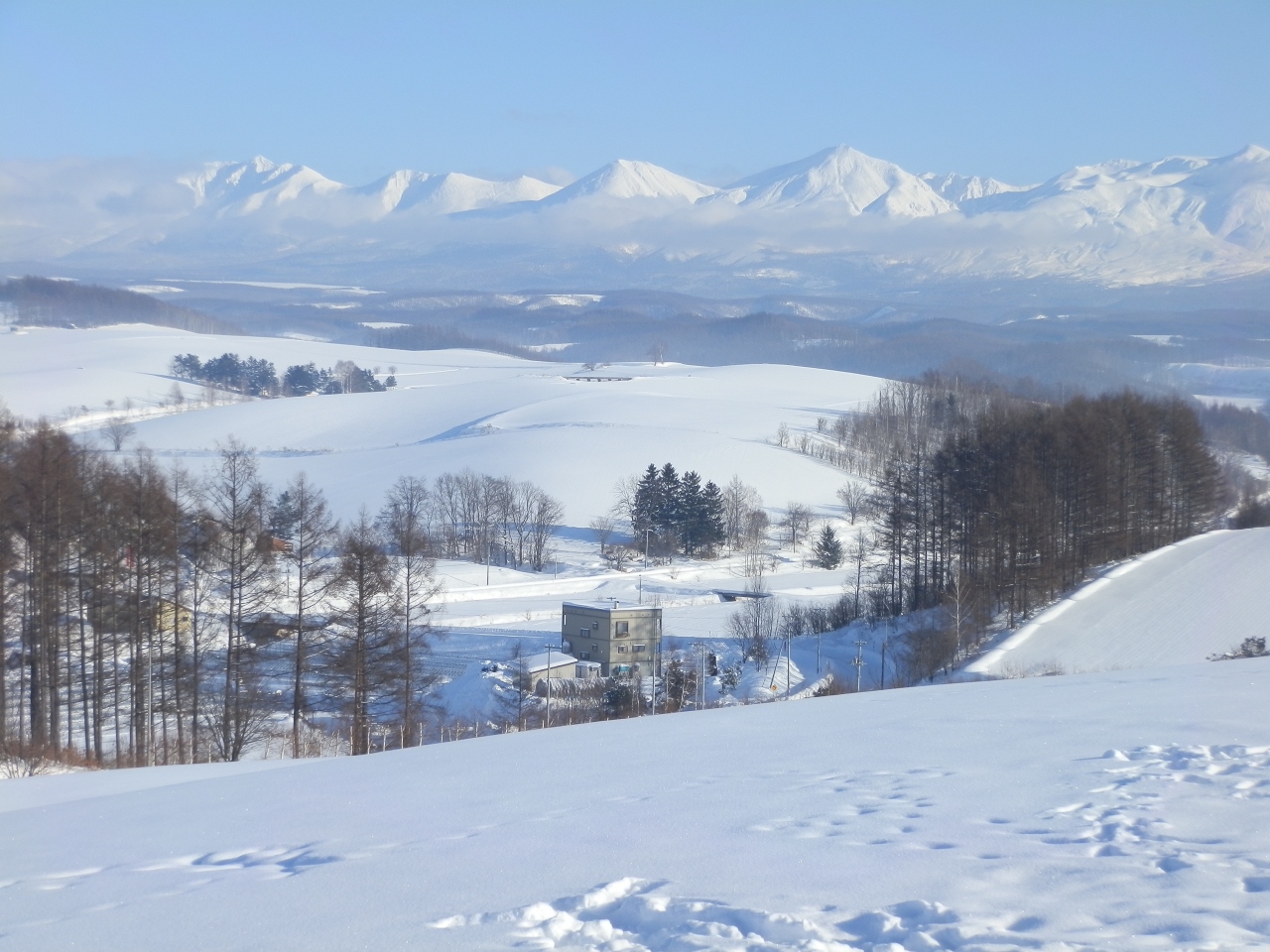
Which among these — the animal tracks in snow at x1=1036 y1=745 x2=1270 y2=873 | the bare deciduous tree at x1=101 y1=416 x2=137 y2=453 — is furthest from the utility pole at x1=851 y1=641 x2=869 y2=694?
the bare deciduous tree at x1=101 y1=416 x2=137 y2=453

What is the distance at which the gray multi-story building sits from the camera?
24797mm

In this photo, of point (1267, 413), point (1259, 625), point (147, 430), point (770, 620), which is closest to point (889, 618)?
point (770, 620)

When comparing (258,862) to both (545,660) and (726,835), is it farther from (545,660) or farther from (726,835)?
(545,660)

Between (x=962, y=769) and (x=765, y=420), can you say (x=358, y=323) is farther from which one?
(x=962, y=769)

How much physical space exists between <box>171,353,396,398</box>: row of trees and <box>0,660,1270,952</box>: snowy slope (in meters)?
89.5

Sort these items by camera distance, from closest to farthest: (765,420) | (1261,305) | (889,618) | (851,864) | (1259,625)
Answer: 1. (851,864)
2. (1259,625)
3. (889,618)
4. (765,420)
5. (1261,305)

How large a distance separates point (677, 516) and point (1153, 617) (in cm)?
2781

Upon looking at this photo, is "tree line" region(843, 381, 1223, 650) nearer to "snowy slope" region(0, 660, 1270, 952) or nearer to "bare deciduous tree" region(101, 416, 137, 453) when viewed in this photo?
"snowy slope" region(0, 660, 1270, 952)

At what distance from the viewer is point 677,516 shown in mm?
46094

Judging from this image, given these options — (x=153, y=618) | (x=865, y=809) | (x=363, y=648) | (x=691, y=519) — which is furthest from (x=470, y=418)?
(x=865, y=809)

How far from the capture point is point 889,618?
86.2 ft

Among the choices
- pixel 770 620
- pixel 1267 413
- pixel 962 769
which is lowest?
pixel 770 620

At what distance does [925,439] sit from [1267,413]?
1711cm

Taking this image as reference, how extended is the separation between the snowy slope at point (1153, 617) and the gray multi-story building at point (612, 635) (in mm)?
8893
